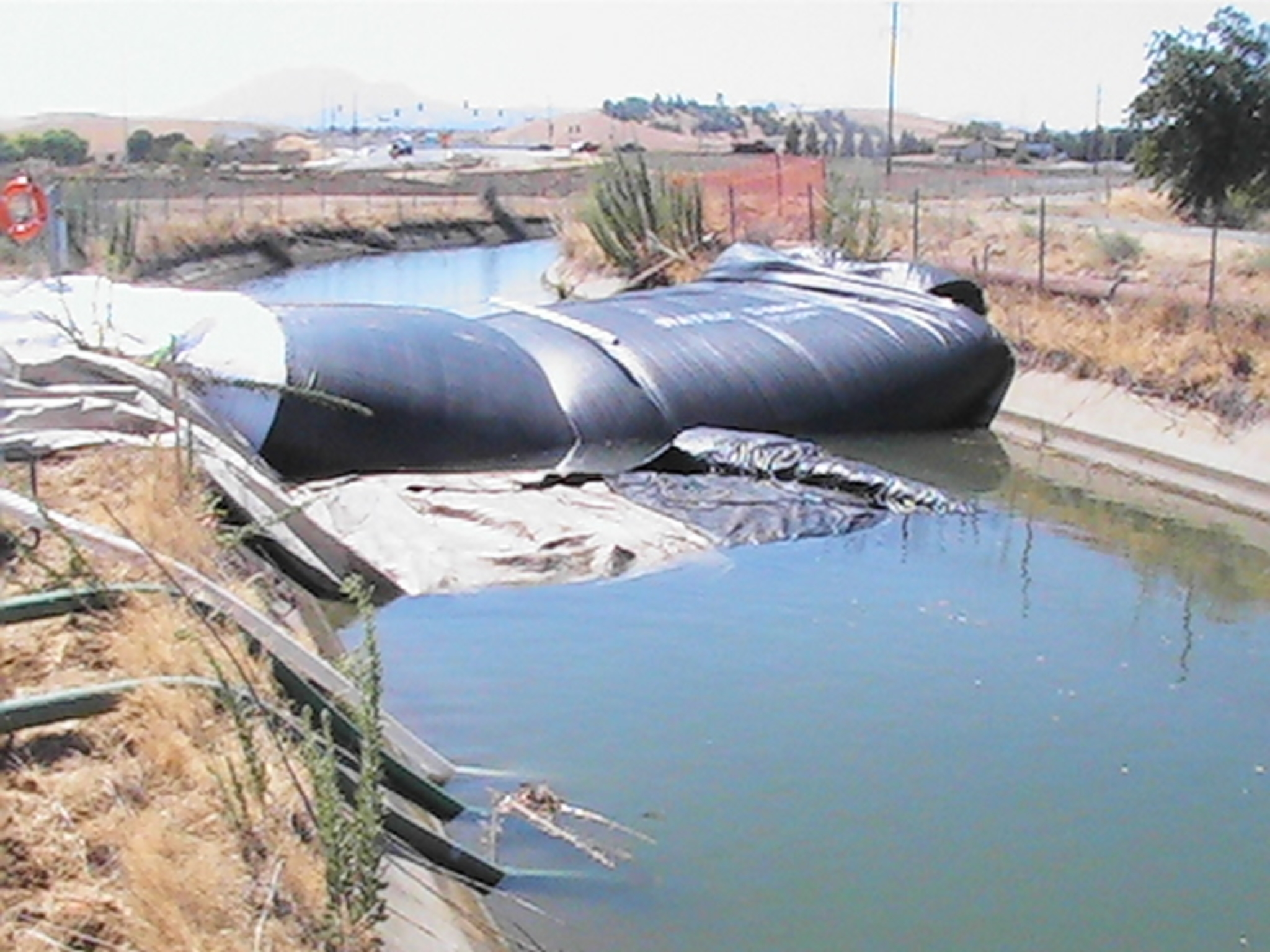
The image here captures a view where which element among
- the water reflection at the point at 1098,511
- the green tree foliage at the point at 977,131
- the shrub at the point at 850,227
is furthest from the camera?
the green tree foliage at the point at 977,131

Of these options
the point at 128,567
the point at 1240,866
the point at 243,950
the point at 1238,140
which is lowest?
the point at 1240,866

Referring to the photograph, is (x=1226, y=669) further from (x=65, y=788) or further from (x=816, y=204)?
(x=816, y=204)

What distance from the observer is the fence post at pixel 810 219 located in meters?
23.2

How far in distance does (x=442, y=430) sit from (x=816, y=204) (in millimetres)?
14412

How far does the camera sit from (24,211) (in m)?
11.9

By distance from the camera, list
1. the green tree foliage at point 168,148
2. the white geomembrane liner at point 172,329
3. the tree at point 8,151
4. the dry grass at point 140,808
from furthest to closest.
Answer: the green tree foliage at point 168,148 < the tree at point 8,151 < the white geomembrane liner at point 172,329 < the dry grass at point 140,808

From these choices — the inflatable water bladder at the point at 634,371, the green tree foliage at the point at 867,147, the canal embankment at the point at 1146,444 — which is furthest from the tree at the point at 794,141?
the inflatable water bladder at the point at 634,371

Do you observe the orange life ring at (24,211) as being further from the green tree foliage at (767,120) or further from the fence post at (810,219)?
the green tree foliage at (767,120)

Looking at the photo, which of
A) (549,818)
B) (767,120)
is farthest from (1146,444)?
(767,120)

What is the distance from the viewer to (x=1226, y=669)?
29.4 feet

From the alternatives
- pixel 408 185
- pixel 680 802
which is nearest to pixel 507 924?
pixel 680 802

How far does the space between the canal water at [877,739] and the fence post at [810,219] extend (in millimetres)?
12584

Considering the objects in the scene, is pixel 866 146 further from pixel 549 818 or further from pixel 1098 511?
pixel 549 818

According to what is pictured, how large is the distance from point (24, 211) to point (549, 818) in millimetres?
7874
